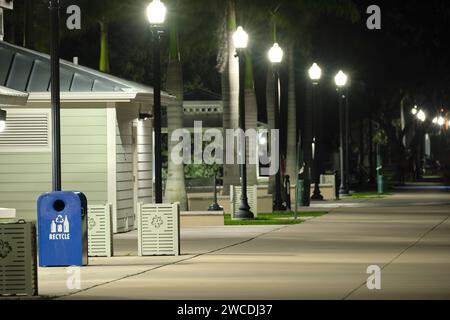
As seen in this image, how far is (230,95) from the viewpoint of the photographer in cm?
4966

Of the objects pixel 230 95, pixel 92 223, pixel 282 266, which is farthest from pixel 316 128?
pixel 282 266

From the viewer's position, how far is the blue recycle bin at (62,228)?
22734 mm

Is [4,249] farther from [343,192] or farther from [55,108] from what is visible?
[343,192]

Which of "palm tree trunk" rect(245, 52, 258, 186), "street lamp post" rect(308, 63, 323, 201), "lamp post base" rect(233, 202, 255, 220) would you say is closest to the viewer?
"lamp post base" rect(233, 202, 255, 220)

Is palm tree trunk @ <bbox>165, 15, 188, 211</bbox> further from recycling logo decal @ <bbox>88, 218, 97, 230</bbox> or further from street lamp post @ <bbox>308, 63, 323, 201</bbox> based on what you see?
recycling logo decal @ <bbox>88, 218, 97, 230</bbox>

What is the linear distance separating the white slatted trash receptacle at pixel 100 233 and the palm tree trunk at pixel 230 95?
22.8 m

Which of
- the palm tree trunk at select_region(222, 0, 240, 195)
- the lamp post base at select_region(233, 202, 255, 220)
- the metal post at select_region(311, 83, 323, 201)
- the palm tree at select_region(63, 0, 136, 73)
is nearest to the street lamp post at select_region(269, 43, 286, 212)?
the palm tree trunk at select_region(222, 0, 240, 195)

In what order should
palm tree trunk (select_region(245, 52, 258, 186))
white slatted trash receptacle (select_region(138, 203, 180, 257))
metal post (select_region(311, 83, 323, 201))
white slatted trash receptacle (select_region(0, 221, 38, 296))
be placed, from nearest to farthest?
1. white slatted trash receptacle (select_region(0, 221, 38, 296))
2. white slatted trash receptacle (select_region(138, 203, 180, 257))
3. palm tree trunk (select_region(245, 52, 258, 186))
4. metal post (select_region(311, 83, 323, 201))

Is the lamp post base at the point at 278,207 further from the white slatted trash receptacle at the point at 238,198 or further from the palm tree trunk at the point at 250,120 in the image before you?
the palm tree trunk at the point at 250,120

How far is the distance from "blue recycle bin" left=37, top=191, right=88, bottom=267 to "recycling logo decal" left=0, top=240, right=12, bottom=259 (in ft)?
14.8

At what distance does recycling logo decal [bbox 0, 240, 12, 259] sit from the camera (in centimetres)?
1802

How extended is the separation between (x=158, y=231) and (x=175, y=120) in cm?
1805
